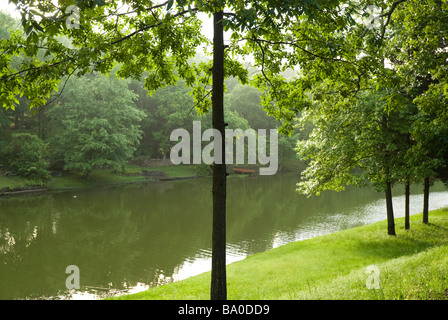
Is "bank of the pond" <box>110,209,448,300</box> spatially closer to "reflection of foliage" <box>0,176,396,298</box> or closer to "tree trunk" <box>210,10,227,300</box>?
"tree trunk" <box>210,10,227,300</box>

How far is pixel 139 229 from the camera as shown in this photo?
21406mm

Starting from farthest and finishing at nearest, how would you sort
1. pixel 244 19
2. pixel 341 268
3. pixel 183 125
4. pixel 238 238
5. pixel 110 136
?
pixel 183 125 → pixel 110 136 → pixel 238 238 → pixel 341 268 → pixel 244 19

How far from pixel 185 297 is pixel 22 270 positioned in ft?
27.0

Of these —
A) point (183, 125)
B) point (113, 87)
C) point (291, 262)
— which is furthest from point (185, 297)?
point (183, 125)

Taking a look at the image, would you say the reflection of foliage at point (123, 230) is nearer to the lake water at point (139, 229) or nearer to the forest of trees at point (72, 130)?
the lake water at point (139, 229)

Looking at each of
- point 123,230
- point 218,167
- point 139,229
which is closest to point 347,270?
point 218,167

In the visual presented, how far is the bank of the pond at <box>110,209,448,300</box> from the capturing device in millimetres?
6949

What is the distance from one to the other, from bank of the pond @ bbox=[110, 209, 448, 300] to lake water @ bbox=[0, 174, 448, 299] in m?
2.74

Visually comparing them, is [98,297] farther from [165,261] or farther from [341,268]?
[341,268]

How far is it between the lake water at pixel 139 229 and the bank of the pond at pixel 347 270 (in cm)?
274

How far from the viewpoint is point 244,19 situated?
504 centimetres

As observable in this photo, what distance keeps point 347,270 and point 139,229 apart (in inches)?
537

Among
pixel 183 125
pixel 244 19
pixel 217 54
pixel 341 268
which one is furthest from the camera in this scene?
pixel 183 125
